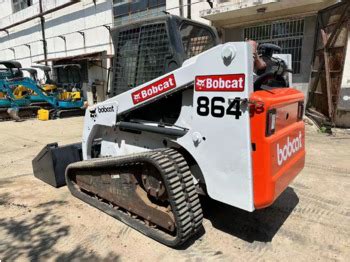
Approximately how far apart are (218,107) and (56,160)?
9.39 feet

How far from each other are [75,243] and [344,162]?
4762 millimetres

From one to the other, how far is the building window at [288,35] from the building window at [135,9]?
14.9 feet

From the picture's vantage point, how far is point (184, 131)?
2834 mm

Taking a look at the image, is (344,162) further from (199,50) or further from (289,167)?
(199,50)

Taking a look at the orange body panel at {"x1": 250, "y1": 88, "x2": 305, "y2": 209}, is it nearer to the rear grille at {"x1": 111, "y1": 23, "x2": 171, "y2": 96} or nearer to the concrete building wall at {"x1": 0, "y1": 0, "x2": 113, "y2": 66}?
the rear grille at {"x1": 111, "y1": 23, "x2": 171, "y2": 96}

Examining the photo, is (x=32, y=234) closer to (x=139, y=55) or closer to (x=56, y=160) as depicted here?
(x=56, y=160)

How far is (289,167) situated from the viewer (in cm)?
293

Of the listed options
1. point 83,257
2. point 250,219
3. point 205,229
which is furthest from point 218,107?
point 83,257

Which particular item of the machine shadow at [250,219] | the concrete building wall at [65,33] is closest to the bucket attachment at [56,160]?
the machine shadow at [250,219]

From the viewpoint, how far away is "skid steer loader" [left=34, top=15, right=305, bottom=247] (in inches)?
96.3

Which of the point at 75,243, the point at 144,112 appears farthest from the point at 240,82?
the point at 75,243

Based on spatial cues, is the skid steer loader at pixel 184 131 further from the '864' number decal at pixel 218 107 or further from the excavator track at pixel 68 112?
the excavator track at pixel 68 112

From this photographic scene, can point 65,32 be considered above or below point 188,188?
above

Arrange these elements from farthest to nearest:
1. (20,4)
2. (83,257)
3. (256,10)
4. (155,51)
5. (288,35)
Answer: (20,4), (288,35), (256,10), (155,51), (83,257)
